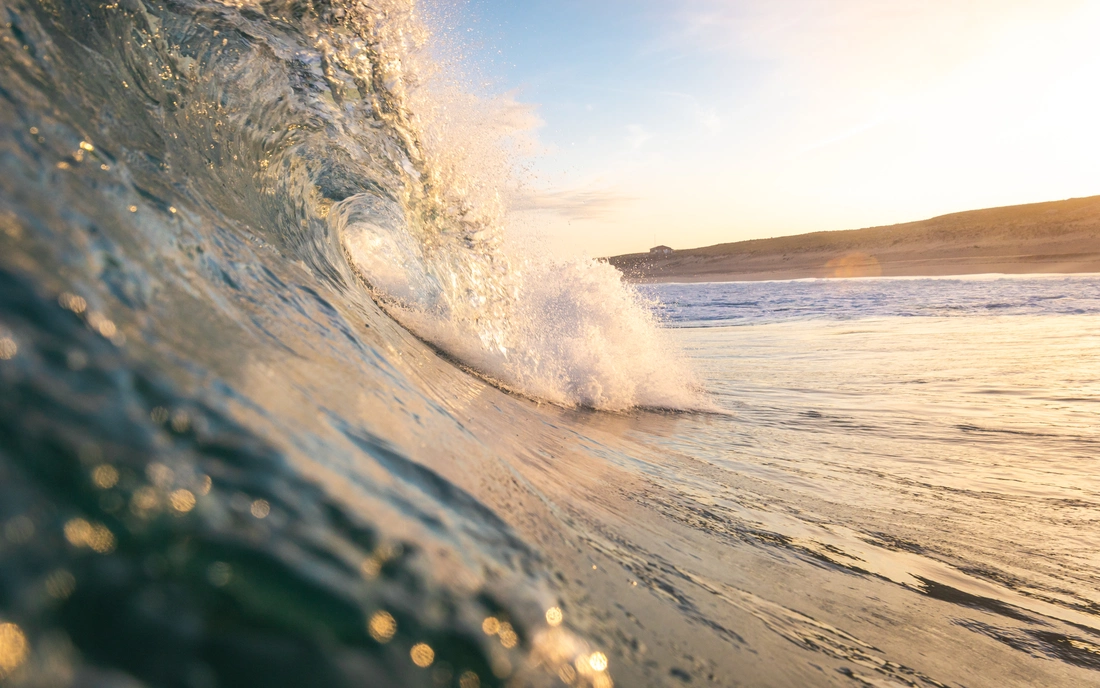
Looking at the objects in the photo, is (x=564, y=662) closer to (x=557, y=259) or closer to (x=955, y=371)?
(x=557, y=259)

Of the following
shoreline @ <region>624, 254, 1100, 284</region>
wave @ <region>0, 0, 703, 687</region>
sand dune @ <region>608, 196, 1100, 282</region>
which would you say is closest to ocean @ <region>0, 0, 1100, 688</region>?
wave @ <region>0, 0, 703, 687</region>

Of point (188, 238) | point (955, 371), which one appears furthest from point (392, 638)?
point (955, 371)

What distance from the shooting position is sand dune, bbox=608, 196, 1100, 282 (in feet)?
89.9

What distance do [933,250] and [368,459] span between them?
134 feet

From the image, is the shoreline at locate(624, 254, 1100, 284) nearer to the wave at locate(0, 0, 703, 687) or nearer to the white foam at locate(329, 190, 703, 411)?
the white foam at locate(329, 190, 703, 411)

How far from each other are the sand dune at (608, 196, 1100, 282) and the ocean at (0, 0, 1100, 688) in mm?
26989

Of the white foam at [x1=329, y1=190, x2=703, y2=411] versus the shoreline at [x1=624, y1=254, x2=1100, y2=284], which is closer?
the white foam at [x1=329, y1=190, x2=703, y2=411]

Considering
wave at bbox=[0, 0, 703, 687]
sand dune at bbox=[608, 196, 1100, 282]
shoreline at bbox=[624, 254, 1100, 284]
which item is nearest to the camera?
wave at bbox=[0, 0, 703, 687]

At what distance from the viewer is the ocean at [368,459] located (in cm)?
70

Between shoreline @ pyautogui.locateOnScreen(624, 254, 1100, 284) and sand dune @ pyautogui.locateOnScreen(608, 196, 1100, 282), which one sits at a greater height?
sand dune @ pyautogui.locateOnScreen(608, 196, 1100, 282)

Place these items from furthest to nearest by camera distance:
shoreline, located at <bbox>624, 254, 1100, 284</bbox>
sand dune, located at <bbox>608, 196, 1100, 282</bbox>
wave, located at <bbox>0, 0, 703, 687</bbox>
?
sand dune, located at <bbox>608, 196, 1100, 282</bbox>
shoreline, located at <bbox>624, 254, 1100, 284</bbox>
wave, located at <bbox>0, 0, 703, 687</bbox>

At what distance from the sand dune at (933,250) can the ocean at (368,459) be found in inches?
1063

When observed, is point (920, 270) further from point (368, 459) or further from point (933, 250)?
point (368, 459)

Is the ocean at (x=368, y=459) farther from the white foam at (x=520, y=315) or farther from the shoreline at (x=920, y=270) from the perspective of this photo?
the shoreline at (x=920, y=270)
